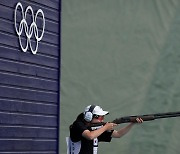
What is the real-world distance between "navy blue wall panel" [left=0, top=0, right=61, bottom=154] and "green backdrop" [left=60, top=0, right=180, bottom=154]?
1.15m

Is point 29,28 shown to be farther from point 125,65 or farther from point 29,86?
point 125,65

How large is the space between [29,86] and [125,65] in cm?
311

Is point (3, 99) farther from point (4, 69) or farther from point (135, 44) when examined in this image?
point (135, 44)

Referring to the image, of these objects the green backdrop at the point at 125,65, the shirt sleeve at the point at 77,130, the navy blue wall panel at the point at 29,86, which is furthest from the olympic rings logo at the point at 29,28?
the green backdrop at the point at 125,65

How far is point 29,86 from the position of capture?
12156 millimetres

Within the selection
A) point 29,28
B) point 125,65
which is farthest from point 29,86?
point 125,65

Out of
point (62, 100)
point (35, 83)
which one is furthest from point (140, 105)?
point (35, 83)

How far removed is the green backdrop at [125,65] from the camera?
14312mm

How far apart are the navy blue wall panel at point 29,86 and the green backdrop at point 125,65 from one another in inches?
45.1

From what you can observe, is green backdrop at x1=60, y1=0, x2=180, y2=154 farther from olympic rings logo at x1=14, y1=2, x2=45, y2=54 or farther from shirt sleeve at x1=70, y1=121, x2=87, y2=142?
shirt sleeve at x1=70, y1=121, x2=87, y2=142

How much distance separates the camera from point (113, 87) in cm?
1466

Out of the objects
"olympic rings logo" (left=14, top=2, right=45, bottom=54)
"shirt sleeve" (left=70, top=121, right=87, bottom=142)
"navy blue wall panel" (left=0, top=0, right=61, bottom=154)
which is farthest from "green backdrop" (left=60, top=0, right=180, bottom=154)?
"shirt sleeve" (left=70, top=121, right=87, bottom=142)

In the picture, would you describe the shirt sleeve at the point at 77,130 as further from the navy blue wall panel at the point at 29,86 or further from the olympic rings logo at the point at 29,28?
the olympic rings logo at the point at 29,28

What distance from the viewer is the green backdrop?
14.3 meters
